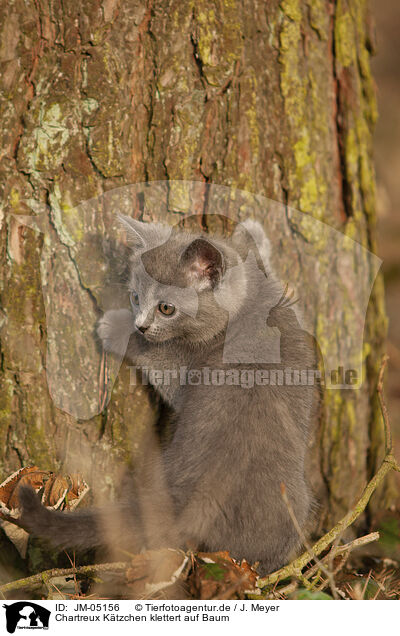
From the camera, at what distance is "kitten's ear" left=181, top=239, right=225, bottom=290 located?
2.17m

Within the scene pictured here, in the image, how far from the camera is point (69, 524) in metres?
1.95

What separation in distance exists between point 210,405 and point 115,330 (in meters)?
0.58

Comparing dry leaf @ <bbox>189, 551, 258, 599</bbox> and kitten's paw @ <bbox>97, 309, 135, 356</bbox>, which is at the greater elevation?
kitten's paw @ <bbox>97, 309, 135, 356</bbox>

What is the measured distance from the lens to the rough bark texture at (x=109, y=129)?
2.25 metres

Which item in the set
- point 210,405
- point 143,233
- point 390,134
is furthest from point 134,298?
point 390,134

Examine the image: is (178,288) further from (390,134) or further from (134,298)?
(390,134)

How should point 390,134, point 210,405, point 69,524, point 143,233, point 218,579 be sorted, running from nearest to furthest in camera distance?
point 218,579, point 69,524, point 210,405, point 143,233, point 390,134

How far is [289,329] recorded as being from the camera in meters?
2.38
